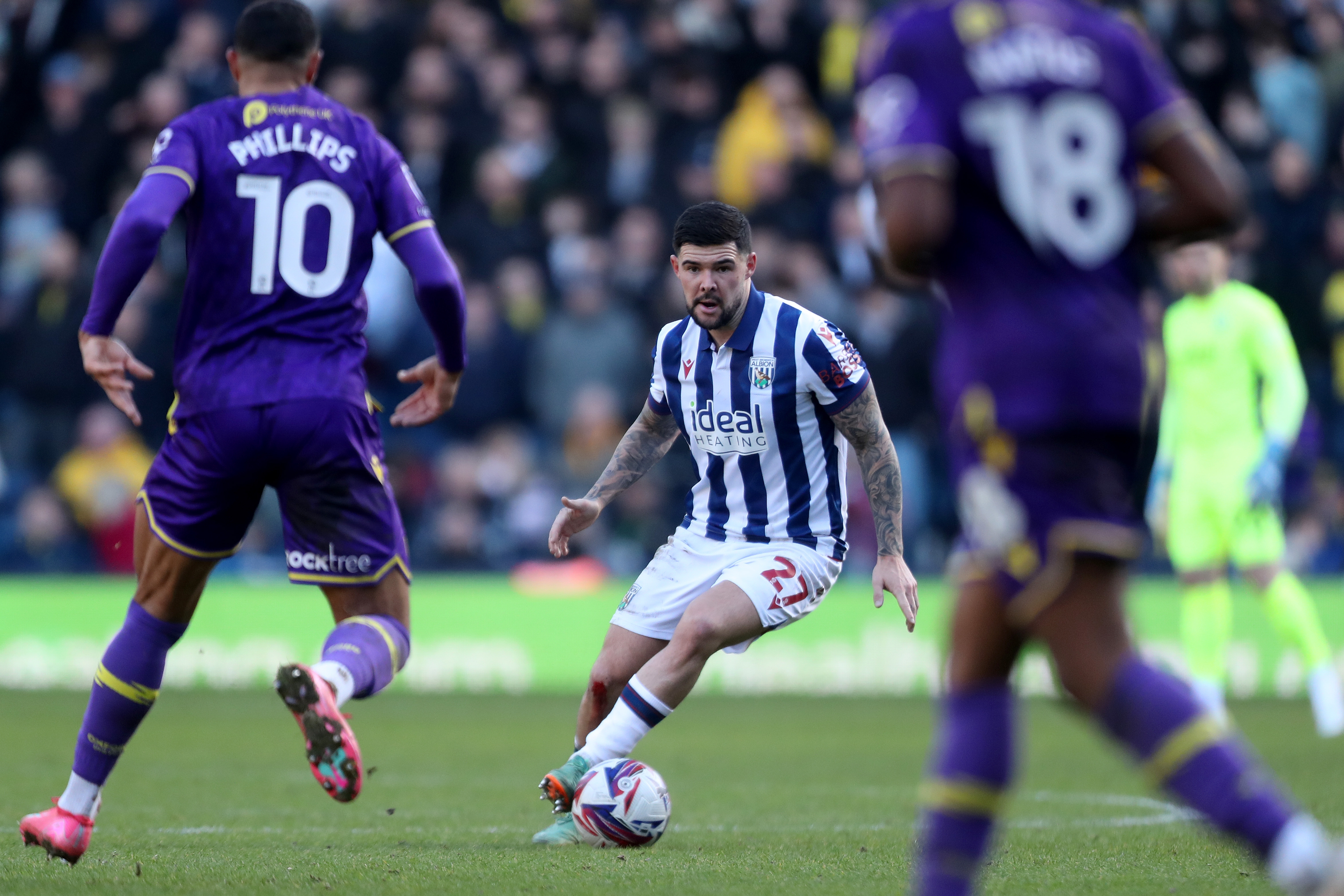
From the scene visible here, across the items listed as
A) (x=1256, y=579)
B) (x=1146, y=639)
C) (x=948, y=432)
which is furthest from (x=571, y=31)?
(x=948, y=432)

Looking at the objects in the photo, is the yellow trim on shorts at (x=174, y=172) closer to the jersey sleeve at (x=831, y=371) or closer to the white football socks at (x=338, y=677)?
the white football socks at (x=338, y=677)

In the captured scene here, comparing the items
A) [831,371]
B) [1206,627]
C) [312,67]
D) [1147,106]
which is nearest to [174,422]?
[312,67]

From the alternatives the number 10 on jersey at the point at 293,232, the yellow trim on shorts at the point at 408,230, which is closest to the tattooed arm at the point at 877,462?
the yellow trim on shorts at the point at 408,230

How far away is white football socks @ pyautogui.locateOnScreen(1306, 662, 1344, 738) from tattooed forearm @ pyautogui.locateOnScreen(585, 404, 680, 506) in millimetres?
5262

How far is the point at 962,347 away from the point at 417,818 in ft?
13.1

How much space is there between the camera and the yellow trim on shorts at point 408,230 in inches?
200

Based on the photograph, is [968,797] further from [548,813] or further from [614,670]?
[548,813]

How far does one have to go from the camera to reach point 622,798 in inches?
225

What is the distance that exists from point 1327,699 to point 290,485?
7.08 m

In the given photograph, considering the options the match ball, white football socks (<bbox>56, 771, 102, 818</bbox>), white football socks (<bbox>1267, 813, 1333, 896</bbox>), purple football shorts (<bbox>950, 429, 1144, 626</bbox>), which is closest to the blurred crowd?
the match ball

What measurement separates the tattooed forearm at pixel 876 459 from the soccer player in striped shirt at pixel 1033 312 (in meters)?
2.44

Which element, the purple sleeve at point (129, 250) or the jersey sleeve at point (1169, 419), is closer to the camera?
the purple sleeve at point (129, 250)

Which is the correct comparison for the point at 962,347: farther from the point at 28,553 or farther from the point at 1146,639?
the point at 28,553

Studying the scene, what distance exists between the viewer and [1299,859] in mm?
3035
